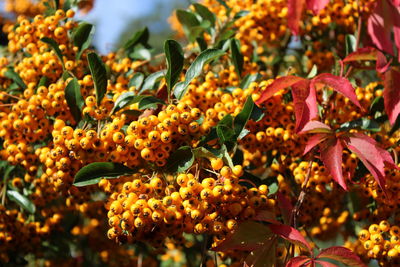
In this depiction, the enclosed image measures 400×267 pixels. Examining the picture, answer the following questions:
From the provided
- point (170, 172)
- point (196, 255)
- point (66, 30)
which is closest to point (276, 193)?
point (170, 172)

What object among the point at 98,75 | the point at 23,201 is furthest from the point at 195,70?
the point at 23,201

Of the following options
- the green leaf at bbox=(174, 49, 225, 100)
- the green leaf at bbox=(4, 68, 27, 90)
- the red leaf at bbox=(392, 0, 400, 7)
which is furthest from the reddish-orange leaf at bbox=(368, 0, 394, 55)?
the green leaf at bbox=(4, 68, 27, 90)

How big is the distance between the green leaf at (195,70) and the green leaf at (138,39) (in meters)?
0.80

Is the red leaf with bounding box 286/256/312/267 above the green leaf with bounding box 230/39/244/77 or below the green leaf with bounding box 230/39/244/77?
below

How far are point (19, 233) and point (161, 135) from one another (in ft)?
3.46

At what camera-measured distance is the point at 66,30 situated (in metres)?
2.07

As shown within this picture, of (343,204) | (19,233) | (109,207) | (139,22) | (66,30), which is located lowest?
(139,22)

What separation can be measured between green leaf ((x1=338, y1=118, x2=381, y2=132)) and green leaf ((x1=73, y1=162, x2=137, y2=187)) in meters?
0.83

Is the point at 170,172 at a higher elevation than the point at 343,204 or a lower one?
higher

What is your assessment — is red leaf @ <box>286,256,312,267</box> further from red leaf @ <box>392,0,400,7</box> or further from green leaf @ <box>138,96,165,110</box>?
red leaf @ <box>392,0,400,7</box>

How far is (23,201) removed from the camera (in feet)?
6.91

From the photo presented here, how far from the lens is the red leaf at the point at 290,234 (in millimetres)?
1474

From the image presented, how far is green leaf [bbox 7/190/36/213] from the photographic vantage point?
2102mm

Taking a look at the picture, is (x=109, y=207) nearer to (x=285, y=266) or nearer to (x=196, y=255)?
(x=285, y=266)
